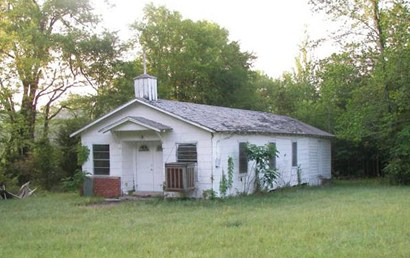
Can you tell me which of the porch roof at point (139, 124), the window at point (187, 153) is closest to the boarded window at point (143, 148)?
the porch roof at point (139, 124)

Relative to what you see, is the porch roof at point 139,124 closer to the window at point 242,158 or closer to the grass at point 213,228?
the grass at point 213,228

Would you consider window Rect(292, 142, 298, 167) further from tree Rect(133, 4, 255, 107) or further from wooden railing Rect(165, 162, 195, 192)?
tree Rect(133, 4, 255, 107)

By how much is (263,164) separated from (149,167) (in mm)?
4385

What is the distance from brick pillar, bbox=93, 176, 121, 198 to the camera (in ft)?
60.3

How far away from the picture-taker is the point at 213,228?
10289 mm

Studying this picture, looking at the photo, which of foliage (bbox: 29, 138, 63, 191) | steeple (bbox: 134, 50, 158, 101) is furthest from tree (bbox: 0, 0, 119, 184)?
steeple (bbox: 134, 50, 158, 101)

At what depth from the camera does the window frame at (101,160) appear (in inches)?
739

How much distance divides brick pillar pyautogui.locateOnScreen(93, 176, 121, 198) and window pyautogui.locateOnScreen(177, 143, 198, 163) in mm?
2933

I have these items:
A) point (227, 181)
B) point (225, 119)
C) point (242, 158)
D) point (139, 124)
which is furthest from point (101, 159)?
point (242, 158)

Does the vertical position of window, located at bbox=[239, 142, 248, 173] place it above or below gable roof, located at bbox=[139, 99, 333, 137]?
below

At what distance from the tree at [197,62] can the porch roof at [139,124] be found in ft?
55.4

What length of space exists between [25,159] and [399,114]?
63.8ft

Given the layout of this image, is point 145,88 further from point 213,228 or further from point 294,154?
point 213,228

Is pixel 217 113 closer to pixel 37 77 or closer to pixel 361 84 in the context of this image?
pixel 361 84
